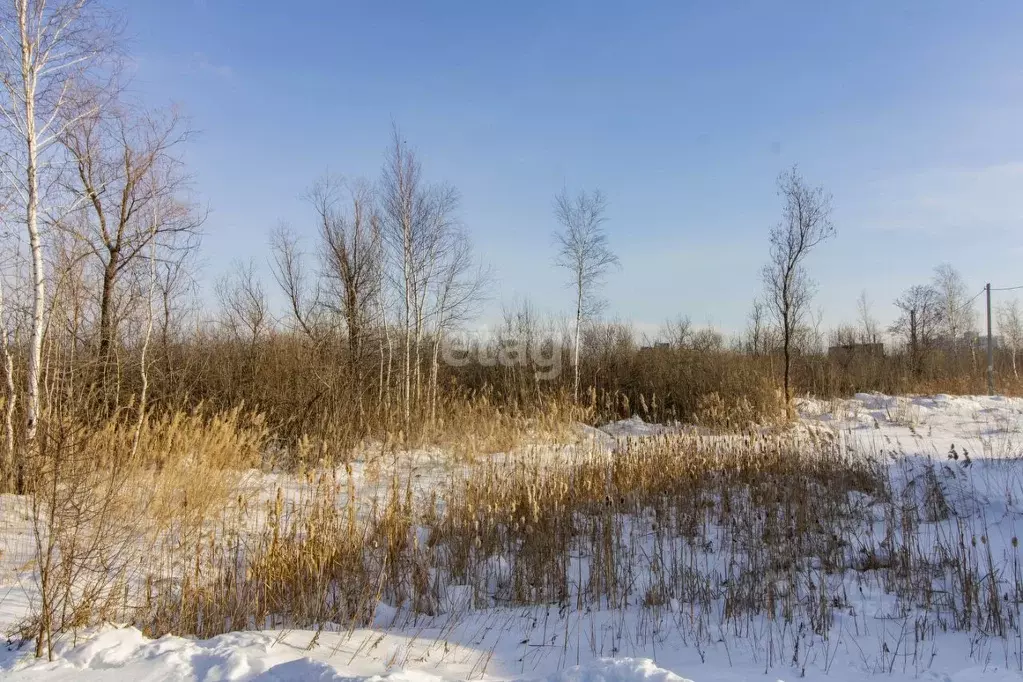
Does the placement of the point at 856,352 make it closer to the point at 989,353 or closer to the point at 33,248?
the point at 989,353

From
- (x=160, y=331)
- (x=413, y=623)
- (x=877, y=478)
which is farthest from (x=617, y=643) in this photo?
(x=160, y=331)

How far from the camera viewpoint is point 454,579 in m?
4.66

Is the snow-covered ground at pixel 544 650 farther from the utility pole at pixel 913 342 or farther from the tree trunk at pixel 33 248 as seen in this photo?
the utility pole at pixel 913 342

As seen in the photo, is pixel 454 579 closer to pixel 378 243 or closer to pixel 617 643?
pixel 617 643

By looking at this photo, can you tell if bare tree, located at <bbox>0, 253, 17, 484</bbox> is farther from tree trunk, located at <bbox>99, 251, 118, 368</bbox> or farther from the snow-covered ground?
tree trunk, located at <bbox>99, 251, 118, 368</bbox>

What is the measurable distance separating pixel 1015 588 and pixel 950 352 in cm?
3071

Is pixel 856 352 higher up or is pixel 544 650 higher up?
pixel 856 352
